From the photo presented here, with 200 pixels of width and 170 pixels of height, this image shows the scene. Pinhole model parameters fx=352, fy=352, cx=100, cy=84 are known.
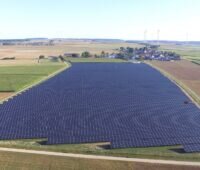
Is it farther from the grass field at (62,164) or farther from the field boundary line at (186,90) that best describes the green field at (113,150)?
the field boundary line at (186,90)

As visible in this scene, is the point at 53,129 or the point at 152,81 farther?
the point at 152,81

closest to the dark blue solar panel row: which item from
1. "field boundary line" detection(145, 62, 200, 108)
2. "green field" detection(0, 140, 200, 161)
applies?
"green field" detection(0, 140, 200, 161)

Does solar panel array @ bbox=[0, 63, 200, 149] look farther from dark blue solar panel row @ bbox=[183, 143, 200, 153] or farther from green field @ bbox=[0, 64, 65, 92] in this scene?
green field @ bbox=[0, 64, 65, 92]

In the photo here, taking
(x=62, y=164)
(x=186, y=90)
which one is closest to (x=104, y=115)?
(x=62, y=164)

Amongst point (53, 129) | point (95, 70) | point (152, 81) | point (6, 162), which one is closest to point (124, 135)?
point (53, 129)

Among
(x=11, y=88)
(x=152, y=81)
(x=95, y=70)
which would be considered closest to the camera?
(x=11, y=88)

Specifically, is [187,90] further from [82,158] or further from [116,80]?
[82,158]

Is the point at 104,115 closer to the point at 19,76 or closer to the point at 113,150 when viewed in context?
the point at 113,150
